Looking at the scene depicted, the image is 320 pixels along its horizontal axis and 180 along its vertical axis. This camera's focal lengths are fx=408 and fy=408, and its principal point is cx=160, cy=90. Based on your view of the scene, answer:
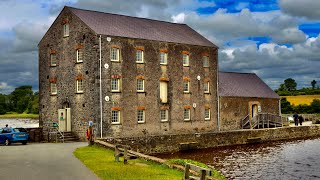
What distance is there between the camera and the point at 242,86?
48344 mm

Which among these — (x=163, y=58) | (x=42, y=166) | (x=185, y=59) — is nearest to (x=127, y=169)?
(x=42, y=166)

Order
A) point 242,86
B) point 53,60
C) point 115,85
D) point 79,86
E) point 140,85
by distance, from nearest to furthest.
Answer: point 115,85 < point 79,86 < point 140,85 < point 53,60 < point 242,86

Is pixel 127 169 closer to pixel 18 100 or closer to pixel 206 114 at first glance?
pixel 206 114

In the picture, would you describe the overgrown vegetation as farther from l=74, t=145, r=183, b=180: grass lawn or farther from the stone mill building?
l=74, t=145, r=183, b=180: grass lawn

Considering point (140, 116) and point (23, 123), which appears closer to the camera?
point (140, 116)

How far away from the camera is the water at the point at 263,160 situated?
22.1 meters

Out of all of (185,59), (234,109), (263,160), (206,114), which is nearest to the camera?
(263,160)

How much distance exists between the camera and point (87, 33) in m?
33.7

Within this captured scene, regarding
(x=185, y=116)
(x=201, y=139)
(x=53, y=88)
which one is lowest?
(x=201, y=139)

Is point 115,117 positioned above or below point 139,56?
below

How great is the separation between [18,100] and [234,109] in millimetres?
123645

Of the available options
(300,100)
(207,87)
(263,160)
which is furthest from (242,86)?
(300,100)

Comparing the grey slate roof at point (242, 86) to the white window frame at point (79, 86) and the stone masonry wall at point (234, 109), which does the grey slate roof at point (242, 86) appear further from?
the white window frame at point (79, 86)

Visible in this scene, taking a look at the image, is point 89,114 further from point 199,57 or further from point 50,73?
point 199,57
